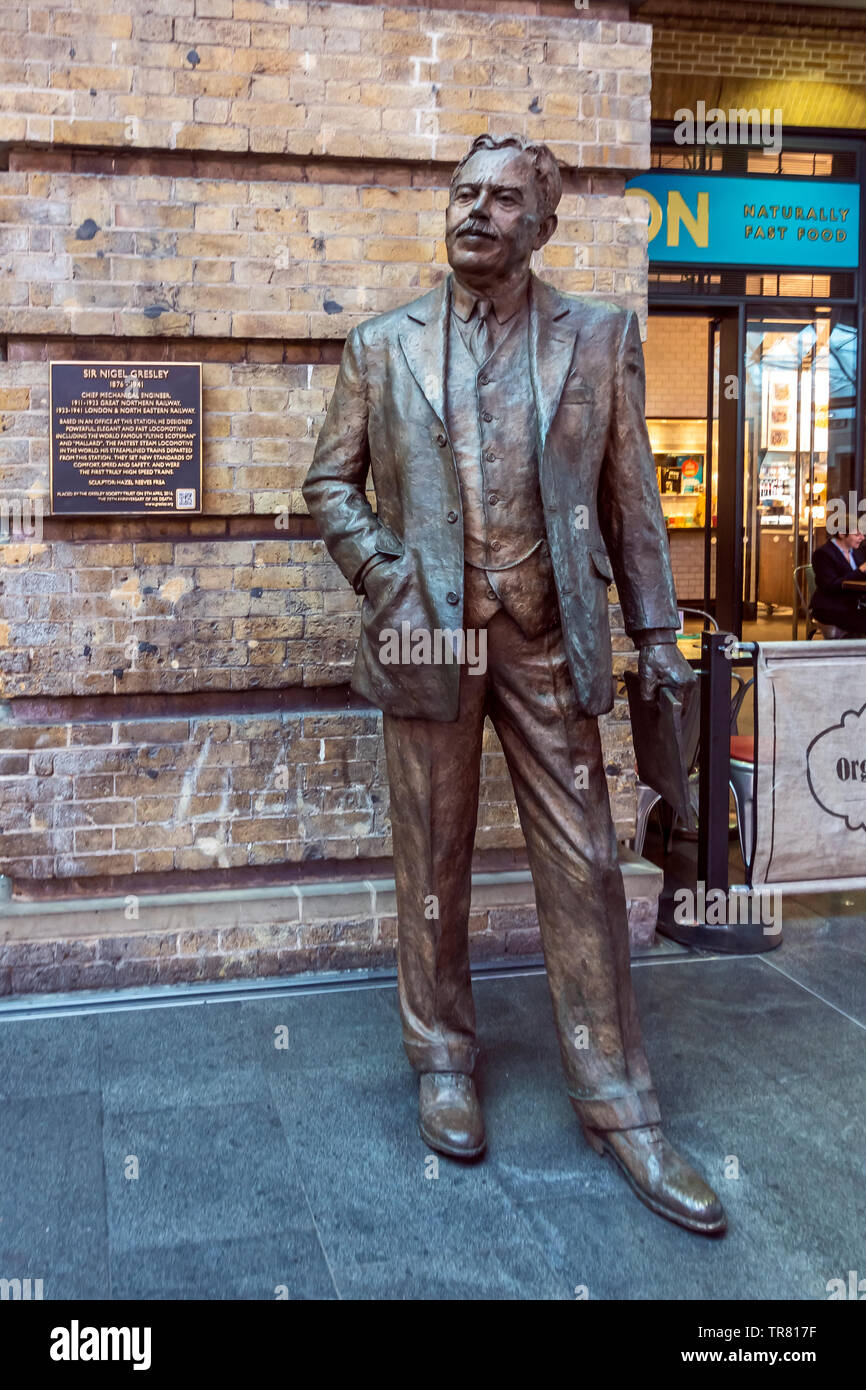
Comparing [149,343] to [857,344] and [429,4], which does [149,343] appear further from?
[857,344]

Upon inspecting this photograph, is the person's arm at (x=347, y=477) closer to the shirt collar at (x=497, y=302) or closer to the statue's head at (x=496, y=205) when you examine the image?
the shirt collar at (x=497, y=302)

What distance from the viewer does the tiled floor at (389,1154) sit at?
2.86 metres

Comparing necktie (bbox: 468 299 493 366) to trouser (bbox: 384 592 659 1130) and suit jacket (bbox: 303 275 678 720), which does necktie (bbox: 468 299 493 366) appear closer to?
suit jacket (bbox: 303 275 678 720)

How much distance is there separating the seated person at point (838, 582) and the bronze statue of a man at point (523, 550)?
8253 mm

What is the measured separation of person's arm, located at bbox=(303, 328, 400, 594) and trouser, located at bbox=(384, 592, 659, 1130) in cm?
43

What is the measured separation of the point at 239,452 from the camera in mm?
4773

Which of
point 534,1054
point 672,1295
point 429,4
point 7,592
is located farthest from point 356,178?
point 672,1295

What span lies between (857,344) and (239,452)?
9.81 m

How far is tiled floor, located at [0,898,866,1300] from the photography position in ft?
9.37

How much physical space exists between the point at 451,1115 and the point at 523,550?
1.54m

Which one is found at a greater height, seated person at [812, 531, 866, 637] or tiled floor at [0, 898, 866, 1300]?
seated person at [812, 531, 866, 637]

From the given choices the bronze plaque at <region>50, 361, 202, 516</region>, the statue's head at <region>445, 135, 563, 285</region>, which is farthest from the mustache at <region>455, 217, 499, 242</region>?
the bronze plaque at <region>50, 361, 202, 516</region>

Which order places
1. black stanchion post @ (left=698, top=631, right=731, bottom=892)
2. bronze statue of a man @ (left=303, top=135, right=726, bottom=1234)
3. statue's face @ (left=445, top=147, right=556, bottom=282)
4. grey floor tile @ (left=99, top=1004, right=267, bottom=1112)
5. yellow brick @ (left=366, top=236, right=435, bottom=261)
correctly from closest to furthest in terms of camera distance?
statue's face @ (left=445, top=147, right=556, bottom=282), bronze statue of a man @ (left=303, top=135, right=726, bottom=1234), grey floor tile @ (left=99, top=1004, right=267, bottom=1112), yellow brick @ (left=366, top=236, right=435, bottom=261), black stanchion post @ (left=698, top=631, right=731, bottom=892)

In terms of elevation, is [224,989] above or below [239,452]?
below
